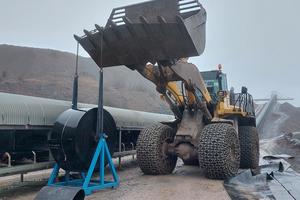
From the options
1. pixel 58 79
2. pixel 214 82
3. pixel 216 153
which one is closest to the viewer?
pixel 216 153

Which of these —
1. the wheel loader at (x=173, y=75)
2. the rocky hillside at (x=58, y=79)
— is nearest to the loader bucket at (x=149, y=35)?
the wheel loader at (x=173, y=75)

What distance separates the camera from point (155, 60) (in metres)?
7.26

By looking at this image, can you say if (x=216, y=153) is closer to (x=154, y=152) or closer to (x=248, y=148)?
(x=154, y=152)

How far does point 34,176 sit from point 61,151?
331 cm

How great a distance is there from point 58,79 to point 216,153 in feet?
131

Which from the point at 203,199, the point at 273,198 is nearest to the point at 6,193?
the point at 203,199

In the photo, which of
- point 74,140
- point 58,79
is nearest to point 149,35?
point 74,140

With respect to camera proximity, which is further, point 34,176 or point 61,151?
point 34,176

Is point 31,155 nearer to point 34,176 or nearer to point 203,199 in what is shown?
point 34,176

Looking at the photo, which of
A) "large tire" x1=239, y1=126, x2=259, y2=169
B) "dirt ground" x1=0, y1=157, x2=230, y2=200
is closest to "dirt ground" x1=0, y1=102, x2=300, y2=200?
"dirt ground" x1=0, y1=157, x2=230, y2=200

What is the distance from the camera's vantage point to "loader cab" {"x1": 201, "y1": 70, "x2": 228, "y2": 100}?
10398mm

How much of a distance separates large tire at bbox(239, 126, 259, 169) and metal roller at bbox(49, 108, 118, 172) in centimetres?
480

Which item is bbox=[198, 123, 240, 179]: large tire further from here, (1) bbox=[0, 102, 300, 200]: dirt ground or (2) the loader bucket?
(2) the loader bucket

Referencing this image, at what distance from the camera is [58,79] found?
45219 millimetres
